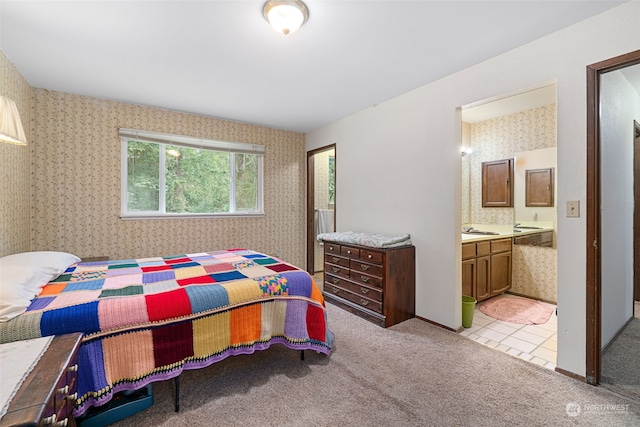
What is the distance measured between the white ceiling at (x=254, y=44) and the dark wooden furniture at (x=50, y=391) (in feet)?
6.45

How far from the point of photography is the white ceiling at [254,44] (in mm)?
1817

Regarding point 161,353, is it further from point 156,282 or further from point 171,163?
point 171,163

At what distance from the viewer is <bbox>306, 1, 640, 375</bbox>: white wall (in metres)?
1.96

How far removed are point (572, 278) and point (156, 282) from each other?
291 cm

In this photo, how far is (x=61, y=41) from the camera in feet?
7.13

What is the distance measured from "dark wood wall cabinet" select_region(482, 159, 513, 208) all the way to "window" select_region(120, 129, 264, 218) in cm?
339

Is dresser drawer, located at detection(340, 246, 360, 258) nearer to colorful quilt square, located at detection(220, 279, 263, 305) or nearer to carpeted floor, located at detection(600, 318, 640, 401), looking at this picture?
colorful quilt square, located at detection(220, 279, 263, 305)

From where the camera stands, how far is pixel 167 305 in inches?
64.7

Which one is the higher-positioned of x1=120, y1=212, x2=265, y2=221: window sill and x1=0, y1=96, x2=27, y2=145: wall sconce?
x1=0, y1=96, x2=27, y2=145: wall sconce

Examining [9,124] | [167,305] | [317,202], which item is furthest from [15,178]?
[317,202]

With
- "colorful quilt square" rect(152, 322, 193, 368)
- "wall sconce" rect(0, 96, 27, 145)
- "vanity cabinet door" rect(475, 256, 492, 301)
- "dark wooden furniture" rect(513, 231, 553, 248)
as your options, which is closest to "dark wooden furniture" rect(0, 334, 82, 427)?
"colorful quilt square" rect(152, 322, 193, 368)

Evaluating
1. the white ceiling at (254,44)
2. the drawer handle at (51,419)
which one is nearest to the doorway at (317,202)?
the white ceiling at (254,44)

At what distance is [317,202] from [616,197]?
3742mm

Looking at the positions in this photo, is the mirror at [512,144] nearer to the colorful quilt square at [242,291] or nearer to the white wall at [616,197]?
the white wall at [616,197]
